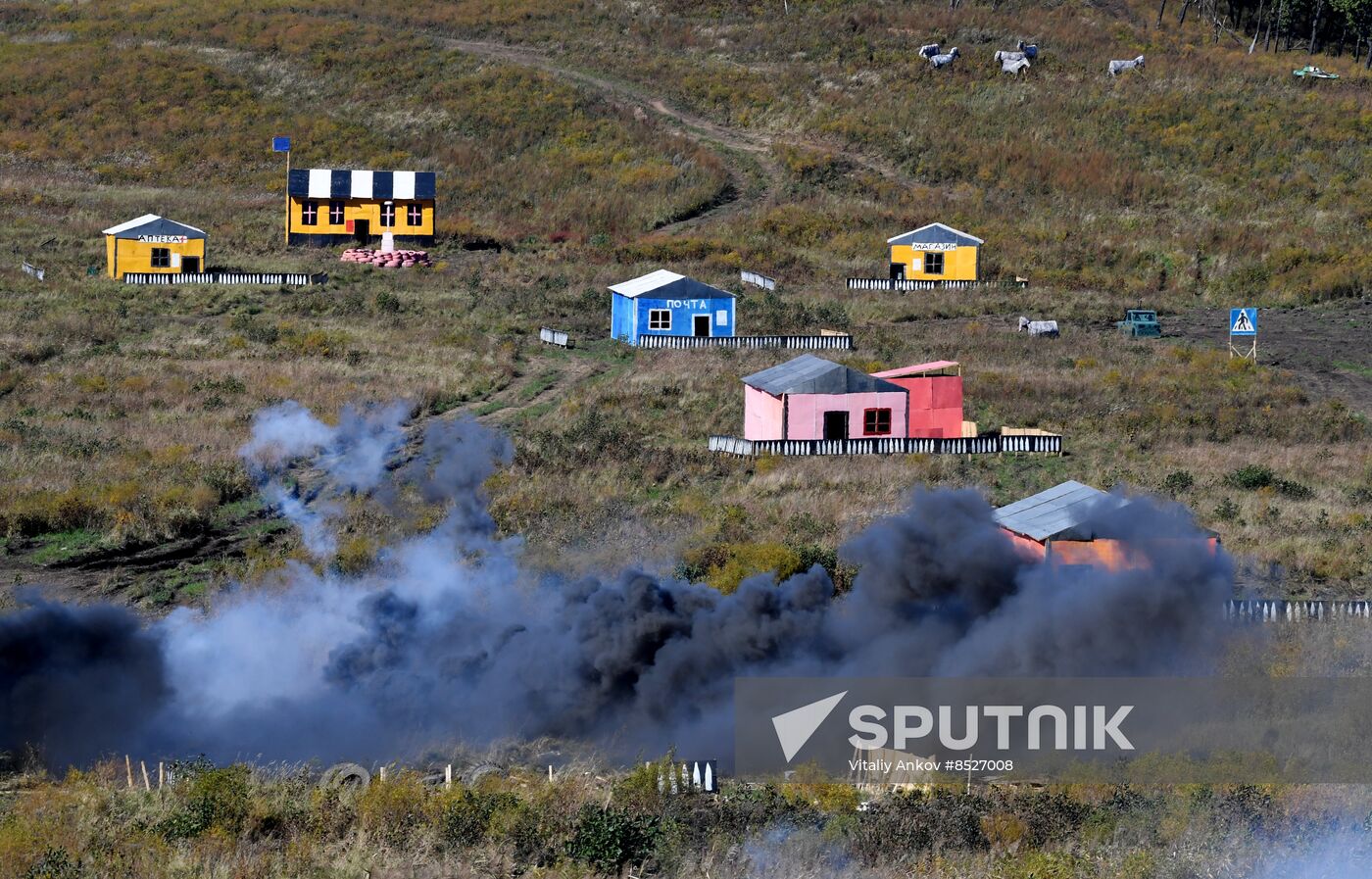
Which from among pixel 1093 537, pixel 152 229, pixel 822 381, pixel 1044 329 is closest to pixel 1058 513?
pixel 1093 537

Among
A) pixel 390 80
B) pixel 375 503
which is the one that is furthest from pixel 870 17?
pixel 375 503

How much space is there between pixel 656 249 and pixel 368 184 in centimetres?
1343

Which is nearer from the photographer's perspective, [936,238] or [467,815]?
[467,815]

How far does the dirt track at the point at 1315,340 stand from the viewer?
48531 millimetres

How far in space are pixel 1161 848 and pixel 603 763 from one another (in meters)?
7.17

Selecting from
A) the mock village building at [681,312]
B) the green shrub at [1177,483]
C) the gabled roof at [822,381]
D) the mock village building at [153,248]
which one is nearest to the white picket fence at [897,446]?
the gabled roof at [822,381]

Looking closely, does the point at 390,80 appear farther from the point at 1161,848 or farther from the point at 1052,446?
the point at 1161,848

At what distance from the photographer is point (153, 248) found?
61.3m

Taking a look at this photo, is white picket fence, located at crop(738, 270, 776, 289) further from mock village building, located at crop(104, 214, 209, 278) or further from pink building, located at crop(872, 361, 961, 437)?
pink building, located at crop(872, 361, 961, 437)

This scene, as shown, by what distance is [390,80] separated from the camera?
99875 mm

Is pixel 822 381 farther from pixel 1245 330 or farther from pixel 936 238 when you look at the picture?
pixel 936 238

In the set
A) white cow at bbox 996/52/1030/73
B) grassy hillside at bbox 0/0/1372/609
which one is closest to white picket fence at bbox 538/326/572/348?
grassy hillside at bbox 0/0/1372/609

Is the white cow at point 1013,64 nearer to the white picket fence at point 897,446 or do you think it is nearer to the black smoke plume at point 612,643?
the white picket fence at point 897,446

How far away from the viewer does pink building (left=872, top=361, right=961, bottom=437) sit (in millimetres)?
38531
